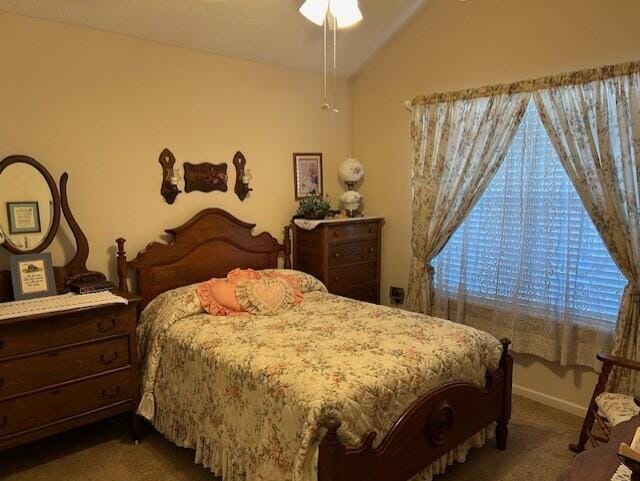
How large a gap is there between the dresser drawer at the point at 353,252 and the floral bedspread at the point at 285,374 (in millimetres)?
810

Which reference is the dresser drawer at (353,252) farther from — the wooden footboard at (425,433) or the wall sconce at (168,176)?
the wooden footboard at (425,433)

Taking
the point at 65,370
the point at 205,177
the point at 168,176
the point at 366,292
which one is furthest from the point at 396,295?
the point at 65,370

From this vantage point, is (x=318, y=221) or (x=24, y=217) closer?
(x=24, y=217)

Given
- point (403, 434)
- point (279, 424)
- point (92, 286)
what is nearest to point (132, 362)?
point (92, 286)

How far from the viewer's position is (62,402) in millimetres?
2447

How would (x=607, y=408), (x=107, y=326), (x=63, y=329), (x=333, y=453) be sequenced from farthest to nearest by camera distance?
(x=107, y=326) → (x=63, y=329) → (x=607, y=408) → (x=333, y=453)

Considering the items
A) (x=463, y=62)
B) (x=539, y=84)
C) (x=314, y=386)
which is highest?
(x=463, y=62)

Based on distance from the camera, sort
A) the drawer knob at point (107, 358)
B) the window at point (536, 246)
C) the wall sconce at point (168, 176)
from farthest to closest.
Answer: the wall sconce at point (168, 176)
the window at point (536, 246)
the drawer knob at point (107, 358)

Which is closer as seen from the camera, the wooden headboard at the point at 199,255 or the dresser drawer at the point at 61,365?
the dresser drawer at the point at 61,365

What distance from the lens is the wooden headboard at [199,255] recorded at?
3070 millimetres

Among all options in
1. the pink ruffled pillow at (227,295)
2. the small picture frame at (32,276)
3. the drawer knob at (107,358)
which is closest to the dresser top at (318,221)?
the pink ruffled pillow at (227,295)

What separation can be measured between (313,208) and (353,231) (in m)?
0.39

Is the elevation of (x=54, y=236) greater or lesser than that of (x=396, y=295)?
greater

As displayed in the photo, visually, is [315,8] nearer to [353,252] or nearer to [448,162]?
[448,162]
